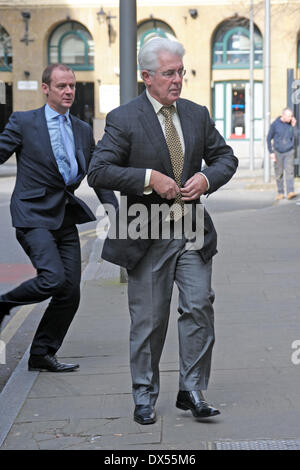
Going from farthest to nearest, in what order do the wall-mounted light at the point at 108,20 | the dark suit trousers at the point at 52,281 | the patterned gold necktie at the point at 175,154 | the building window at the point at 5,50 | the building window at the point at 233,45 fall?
the building window at the point at 5,50, the wall-mounted light at the point at 108,20, the building window at the point at 233,45, the dark suit trousers at the point at 52,281, the patterned gold necktie at the point at 175,154

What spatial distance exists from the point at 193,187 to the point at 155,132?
1.10 ft

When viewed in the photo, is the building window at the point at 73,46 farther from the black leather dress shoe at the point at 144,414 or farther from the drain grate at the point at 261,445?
the drain grate at the point at 261,445

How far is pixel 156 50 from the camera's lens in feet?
15.3

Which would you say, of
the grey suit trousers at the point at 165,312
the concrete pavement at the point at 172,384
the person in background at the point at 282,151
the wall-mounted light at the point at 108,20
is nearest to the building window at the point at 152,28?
the wall-mounted light at the point at 108,20

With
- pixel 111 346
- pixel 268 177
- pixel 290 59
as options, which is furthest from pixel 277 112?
pixel 111 346

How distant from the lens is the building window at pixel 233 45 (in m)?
41.3

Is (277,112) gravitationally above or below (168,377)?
above

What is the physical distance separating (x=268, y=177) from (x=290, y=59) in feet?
58.7

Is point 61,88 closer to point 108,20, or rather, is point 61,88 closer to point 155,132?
point 155,132

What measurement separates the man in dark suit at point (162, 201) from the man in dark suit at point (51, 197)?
3.36 ft

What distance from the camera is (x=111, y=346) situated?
21.8ft

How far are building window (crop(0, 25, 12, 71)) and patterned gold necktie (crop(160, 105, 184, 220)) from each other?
39546mm
